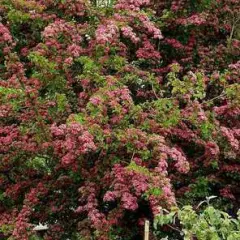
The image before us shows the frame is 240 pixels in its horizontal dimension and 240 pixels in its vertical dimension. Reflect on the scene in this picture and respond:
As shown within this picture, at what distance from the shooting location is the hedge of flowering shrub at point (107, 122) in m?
4.62

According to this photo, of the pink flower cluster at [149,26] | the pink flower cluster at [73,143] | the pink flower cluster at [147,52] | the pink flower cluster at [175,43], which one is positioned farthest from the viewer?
the pink flower cluster at [175,43]

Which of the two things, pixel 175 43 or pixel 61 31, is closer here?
pixel 61 31

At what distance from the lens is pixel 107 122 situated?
15.9 ft

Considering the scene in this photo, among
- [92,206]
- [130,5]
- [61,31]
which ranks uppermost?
[130,5]

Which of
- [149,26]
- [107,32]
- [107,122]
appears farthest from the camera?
[149,26]

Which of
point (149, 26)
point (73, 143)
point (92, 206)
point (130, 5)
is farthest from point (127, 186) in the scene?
point (130, 5)

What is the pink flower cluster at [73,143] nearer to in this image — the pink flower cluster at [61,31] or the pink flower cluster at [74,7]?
the pink flower cluster at [61,31]

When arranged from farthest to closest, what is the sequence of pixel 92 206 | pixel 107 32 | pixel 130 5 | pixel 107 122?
pixel 130 5, pixel 107 32, pixel 107 122, pixel 92 206

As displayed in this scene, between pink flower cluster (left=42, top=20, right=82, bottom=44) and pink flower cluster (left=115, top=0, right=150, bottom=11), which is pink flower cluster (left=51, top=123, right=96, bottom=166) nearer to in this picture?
pink flower cluster (left=42, top=20, right=82, bottom=44)

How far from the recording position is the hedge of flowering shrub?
4.62 metres

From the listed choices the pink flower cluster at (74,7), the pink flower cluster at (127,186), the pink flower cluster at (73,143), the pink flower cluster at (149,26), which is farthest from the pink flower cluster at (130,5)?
the pink flower cluster at (127,186)

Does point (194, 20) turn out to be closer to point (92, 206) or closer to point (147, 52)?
point (147, 52)

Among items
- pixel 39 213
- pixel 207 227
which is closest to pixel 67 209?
pixel 39 213

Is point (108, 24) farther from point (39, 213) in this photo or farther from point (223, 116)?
point (39, 213)
